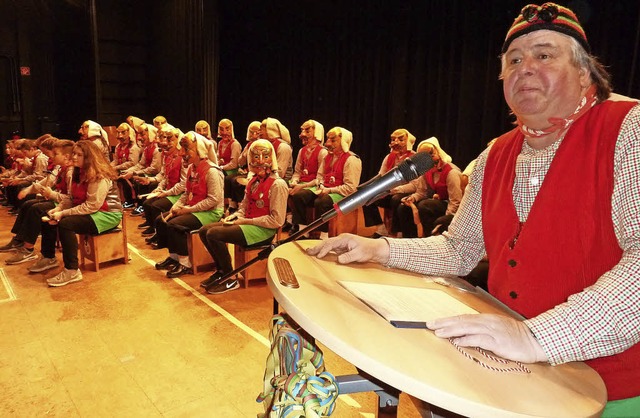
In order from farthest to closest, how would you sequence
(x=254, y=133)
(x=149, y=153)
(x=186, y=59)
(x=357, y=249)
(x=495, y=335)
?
(x=186, y=59), (x=149, y=153), (x=254, y=133), (x=357, y=249), (x=495, y=335)

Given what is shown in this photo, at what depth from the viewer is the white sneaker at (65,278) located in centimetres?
443

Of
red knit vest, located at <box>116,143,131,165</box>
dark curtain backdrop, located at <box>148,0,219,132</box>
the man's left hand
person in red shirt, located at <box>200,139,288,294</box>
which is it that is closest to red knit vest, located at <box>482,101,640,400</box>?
the man's left hand

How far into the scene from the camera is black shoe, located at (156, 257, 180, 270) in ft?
16.2

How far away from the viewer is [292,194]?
252 inches

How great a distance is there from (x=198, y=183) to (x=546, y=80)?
14.4ft

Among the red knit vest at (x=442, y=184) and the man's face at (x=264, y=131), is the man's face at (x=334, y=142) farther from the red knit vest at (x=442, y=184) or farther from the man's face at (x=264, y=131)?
the man's face at (x=264, y=131)

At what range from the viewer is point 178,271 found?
15.7ft

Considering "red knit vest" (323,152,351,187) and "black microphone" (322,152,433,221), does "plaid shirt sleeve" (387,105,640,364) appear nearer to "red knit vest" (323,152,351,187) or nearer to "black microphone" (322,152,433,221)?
"black microphone" (322,152,433,221)

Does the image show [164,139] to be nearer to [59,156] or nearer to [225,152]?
[225,152]

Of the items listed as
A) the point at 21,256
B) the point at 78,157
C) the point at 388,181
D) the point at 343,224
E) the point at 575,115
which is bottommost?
the point at 21,256

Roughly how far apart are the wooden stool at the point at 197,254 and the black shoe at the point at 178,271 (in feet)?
0.22

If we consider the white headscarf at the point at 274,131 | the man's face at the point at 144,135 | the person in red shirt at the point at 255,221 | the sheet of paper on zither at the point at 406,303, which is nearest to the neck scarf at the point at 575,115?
the sheet of paper on zither at the point at 406,303

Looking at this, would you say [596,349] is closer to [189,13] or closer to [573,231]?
[573,231]

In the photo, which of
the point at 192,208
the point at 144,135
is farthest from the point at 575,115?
the point at 144,135
